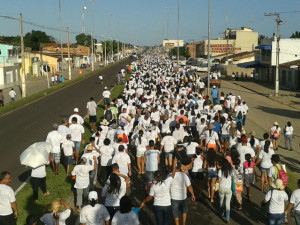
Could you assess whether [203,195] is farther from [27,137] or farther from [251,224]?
[27,137]

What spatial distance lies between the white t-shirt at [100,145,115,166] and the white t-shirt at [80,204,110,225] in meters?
3.59

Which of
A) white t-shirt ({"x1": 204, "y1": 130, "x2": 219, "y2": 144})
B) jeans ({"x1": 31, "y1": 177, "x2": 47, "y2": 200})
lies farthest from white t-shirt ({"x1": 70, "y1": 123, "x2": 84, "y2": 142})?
white t-shirt ({"x1": 204, "y1": 130, "x2": 219, "y2": 144})

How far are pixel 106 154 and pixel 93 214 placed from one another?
12.0ft

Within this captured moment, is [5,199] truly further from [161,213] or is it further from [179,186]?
[179,186]

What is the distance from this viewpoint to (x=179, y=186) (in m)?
7.41

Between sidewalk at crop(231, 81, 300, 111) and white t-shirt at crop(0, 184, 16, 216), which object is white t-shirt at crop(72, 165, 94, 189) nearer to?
white t-shirt at crop(0, 184, 16, 216)

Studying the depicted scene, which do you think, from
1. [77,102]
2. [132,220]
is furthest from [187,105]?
[77,102]

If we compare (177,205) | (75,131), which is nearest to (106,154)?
(75,131)

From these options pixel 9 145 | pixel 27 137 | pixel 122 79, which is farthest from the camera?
pixel 122 79

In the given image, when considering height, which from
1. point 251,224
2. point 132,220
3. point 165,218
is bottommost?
point 251,224

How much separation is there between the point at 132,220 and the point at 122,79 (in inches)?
1431

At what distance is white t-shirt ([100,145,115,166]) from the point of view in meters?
9.83

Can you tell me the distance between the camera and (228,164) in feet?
26.7

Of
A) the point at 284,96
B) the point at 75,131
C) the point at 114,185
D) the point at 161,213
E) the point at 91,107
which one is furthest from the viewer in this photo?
the point at 284,96
